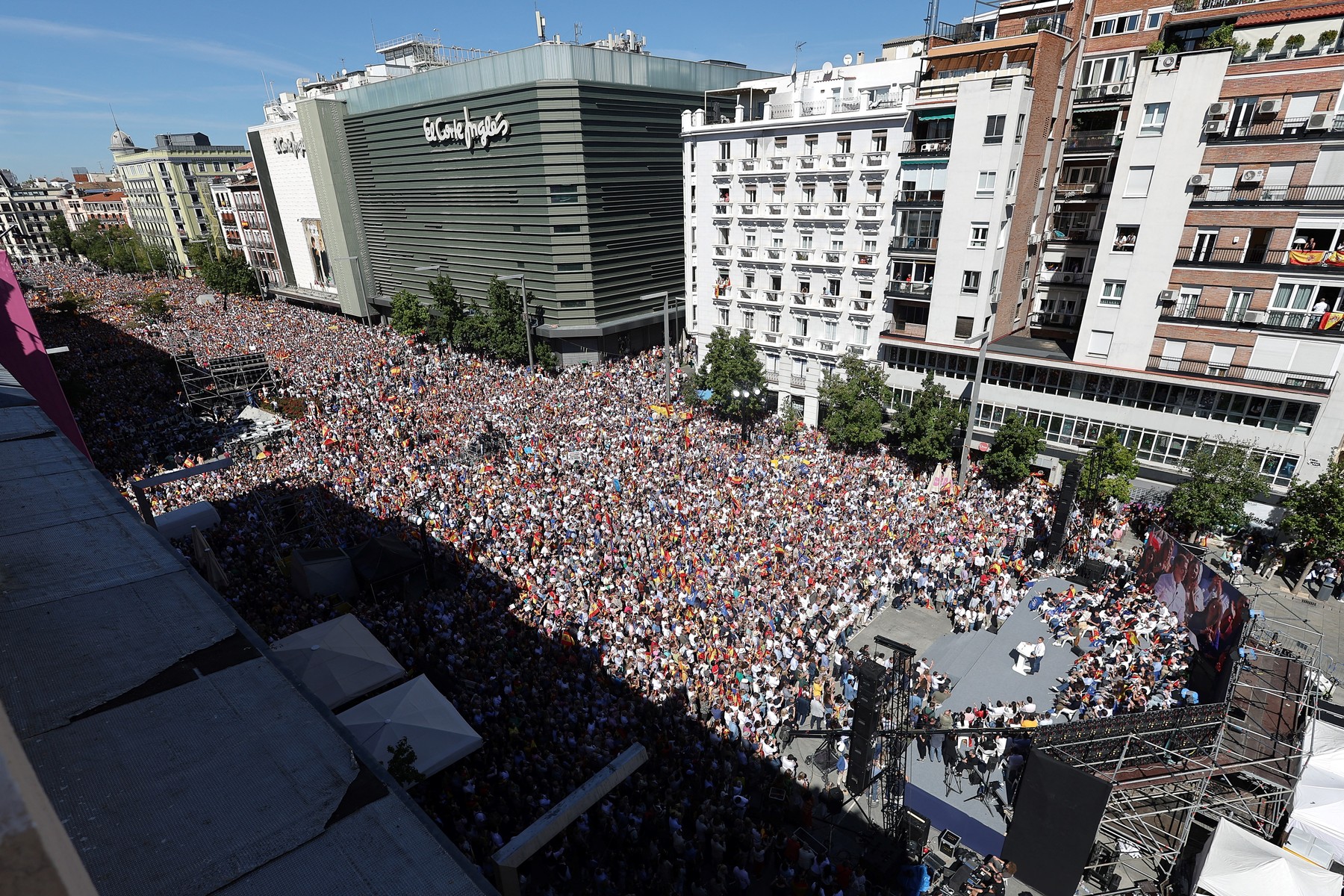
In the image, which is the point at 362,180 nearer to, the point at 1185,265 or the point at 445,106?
the point at 445,106

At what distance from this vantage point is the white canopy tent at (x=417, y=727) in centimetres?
1397

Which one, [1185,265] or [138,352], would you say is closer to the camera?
[1185,265]

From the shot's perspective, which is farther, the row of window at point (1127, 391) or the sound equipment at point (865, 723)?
the row of window at point (1127, 391)

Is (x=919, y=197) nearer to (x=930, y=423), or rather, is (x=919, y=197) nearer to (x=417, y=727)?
(x=930, y=423)

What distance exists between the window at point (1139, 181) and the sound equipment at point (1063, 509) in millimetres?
11631

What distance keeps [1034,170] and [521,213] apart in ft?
99.3

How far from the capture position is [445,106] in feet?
146

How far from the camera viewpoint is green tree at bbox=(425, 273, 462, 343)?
46281 millimetres

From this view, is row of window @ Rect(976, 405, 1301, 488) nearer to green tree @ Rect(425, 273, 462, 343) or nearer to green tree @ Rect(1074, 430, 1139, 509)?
green tree @ Rect(1074, 430, 1139, 509)

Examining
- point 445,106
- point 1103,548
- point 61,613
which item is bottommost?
Result: point 1103,548

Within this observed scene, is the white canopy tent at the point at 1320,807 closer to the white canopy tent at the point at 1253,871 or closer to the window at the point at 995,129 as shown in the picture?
the white canopy tent at the point at 1253,871

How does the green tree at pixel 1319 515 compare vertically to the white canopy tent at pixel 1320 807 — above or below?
above

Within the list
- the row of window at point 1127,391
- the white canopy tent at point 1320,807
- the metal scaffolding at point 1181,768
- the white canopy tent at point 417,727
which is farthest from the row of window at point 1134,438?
the white canopy tent at point 417,727

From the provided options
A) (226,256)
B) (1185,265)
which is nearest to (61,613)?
(1185,265)
